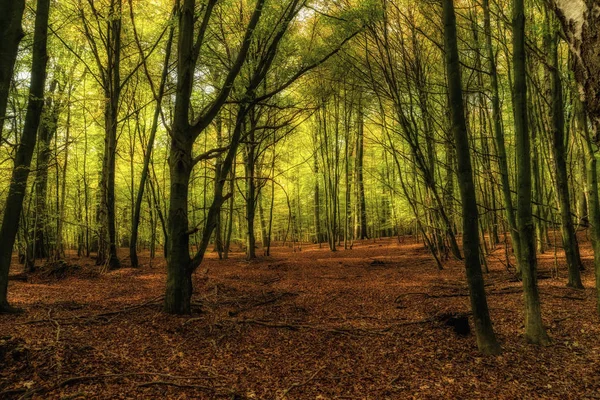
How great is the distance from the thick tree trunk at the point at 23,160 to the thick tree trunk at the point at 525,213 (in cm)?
652

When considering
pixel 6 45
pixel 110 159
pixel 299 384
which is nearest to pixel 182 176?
pixel 6 45

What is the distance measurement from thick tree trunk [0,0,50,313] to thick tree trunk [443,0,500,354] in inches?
222

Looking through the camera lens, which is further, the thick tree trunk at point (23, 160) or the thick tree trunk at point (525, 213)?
the thick tree trunk at point (23, 160)

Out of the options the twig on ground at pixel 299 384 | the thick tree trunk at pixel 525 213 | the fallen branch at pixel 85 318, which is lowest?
A: the twig on ground at pixel 299 384

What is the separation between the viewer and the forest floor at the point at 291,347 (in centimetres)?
303

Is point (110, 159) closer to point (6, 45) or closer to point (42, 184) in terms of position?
point (42, 184)

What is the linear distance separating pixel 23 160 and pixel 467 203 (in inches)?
249

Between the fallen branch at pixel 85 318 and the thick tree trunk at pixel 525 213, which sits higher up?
the thick tree trunk at pixel 525 213

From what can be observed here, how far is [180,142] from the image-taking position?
5.08 metres

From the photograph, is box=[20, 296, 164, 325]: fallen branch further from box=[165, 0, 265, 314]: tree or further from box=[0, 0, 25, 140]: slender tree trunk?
box=[0, 0, 25, 140]: slender tree trunk

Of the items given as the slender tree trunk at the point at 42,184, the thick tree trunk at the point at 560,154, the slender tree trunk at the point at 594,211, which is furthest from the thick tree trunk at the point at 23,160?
the thick tree trunk at the point at 560,154

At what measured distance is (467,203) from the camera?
373 cm

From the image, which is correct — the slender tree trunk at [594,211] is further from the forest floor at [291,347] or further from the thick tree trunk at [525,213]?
the thick tree trunk at [525,213]

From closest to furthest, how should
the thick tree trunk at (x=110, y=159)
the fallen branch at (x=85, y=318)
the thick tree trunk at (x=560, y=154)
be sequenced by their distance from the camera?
the fallen branch at (x=85, y=318)
the thick tree trunk at (x=560, y=154)
the thick tree trunk at (x=110, y=159)
